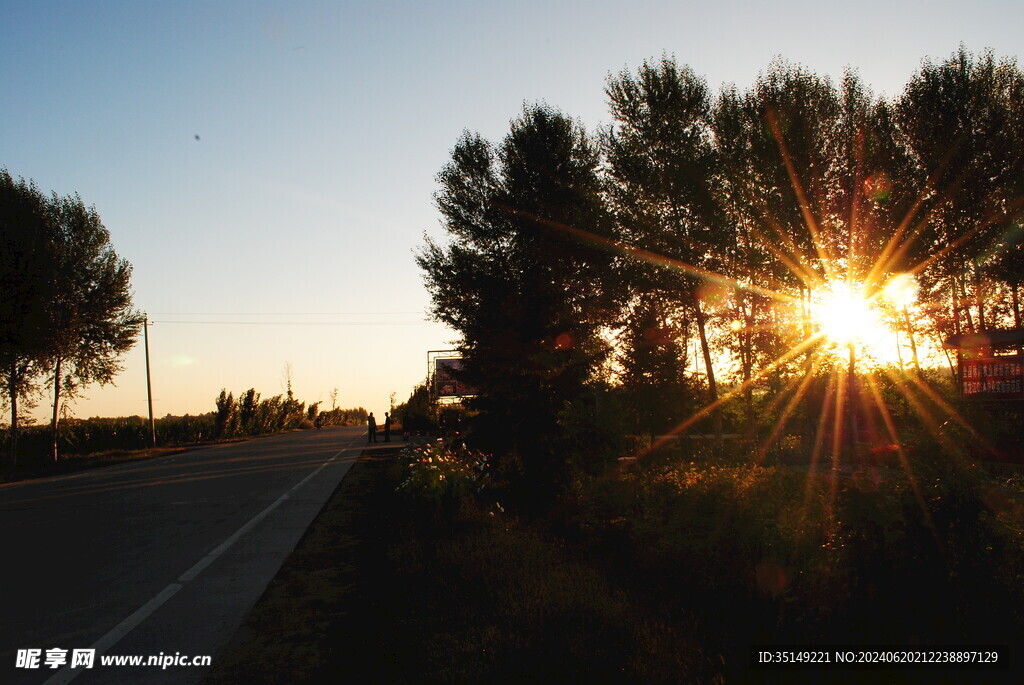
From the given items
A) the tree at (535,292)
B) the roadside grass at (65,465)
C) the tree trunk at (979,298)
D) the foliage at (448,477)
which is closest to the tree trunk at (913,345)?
the tree trunk at (979,298)

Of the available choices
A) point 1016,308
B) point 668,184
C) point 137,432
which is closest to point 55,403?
point 137,432

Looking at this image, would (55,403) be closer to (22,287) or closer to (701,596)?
(22,287)

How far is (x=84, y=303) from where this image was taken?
35.6 meters

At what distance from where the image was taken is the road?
18.7 ft

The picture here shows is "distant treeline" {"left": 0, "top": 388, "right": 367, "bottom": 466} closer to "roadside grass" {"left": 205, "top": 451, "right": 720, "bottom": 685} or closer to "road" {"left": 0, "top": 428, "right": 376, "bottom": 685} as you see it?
"road" {"left": 0, "top": 428, "right": 376, "bottom": 685}

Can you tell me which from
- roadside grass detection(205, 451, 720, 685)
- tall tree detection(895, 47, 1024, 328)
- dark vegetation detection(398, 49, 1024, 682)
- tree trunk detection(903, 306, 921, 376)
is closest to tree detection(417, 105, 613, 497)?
dark vegetation detection(398, 49, 1024, 682)

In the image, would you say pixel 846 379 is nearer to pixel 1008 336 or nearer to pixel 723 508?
pixel 1008 336

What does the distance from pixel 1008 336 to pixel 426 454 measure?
17488mm

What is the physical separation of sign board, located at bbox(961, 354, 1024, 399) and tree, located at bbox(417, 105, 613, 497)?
42.4ft

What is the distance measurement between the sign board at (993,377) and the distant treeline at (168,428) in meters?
36.7

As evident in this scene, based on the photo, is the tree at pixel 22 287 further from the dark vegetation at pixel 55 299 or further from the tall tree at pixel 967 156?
the tall tree at pixel 967 156

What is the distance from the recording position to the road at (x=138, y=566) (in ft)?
18.7

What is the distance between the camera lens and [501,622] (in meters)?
5.89

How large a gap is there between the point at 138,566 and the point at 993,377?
77.5ft
